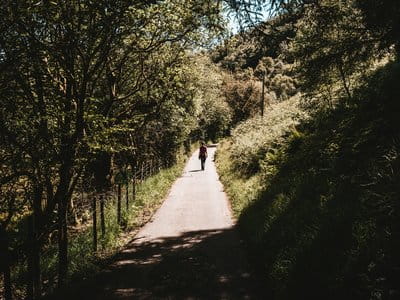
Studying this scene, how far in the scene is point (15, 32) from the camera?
239 inches

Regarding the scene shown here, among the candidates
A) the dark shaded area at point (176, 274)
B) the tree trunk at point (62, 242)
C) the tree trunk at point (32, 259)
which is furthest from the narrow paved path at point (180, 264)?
the tree trunk at point (32, 259)

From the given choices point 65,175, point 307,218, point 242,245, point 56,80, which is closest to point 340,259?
point 307,218

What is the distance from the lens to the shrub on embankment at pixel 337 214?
16.9 ft

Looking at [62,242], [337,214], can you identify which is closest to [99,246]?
[62,242]

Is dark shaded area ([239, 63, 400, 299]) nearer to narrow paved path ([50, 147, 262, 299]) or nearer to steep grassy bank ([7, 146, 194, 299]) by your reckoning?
narrow paved path ([50, 147, 262, 299])

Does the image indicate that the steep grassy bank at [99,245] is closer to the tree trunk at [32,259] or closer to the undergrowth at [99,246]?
the undergrowth at [99,246]

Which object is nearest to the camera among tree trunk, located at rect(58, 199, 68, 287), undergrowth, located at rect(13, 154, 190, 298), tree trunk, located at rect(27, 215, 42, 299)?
tree trunk, located at rect(27, 215, 42, 299)

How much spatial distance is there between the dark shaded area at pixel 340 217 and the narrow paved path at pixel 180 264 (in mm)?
607

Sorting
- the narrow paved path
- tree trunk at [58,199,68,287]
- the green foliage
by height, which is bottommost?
the narrow paved path

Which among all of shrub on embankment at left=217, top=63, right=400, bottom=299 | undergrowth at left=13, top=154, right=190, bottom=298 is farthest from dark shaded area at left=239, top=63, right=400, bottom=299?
undergrowth at left=13, top=154, right=190, bottom=298

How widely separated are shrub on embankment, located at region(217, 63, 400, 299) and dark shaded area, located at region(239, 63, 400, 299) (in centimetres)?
1

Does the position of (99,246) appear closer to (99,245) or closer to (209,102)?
(99,245)

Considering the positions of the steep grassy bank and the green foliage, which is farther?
the green foliage

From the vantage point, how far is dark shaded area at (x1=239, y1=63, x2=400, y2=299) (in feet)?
16.8
